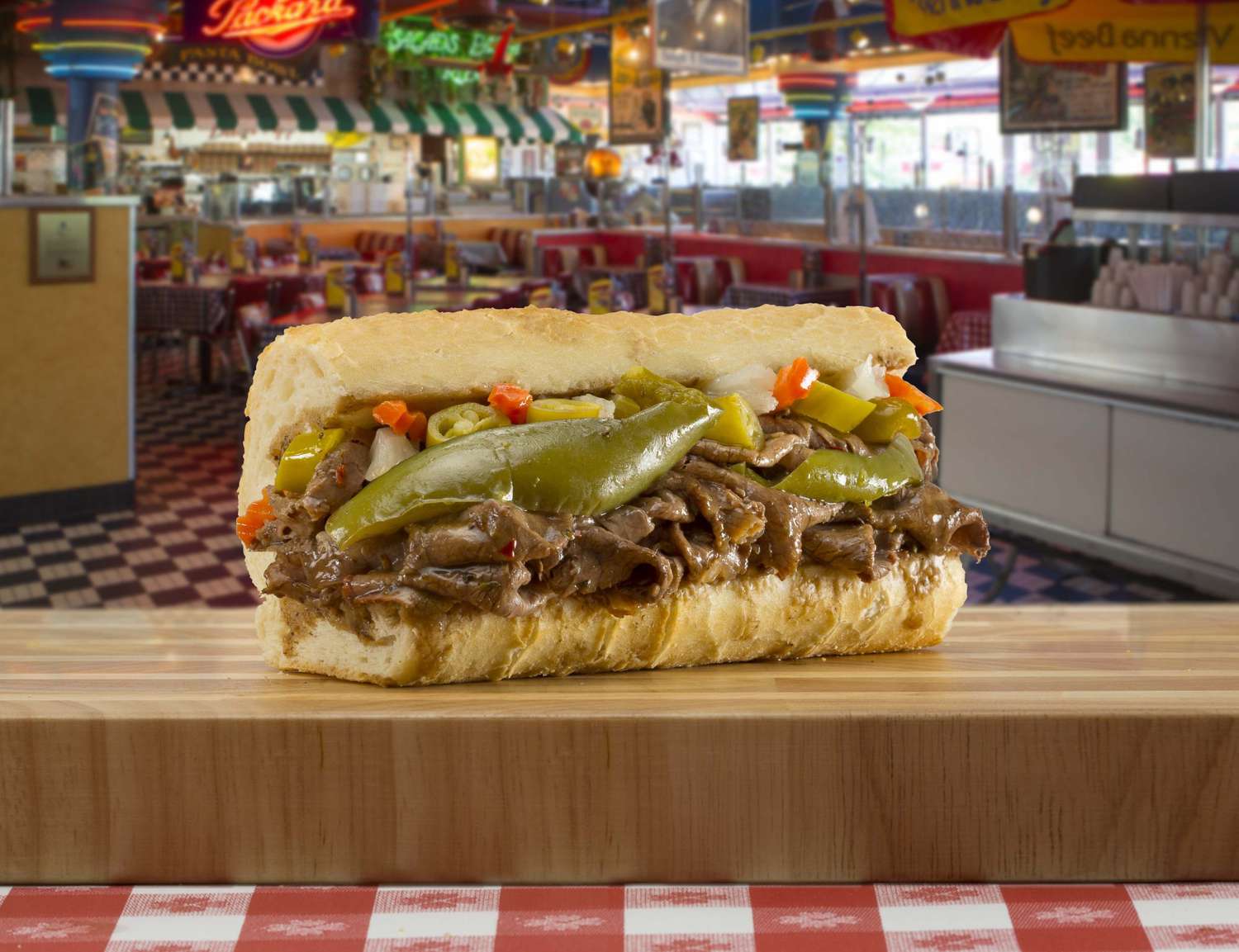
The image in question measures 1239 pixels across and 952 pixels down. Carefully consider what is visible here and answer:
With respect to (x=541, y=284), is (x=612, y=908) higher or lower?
lower

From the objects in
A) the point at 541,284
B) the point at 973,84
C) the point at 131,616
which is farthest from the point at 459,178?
the point at 131,616

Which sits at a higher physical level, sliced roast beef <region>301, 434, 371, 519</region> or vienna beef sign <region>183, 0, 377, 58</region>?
vienna beef sign <region>183, 0, 377, 58</region>

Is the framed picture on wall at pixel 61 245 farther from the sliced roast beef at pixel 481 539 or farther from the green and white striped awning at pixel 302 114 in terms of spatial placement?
the green and white striped awning at pixel 302 114

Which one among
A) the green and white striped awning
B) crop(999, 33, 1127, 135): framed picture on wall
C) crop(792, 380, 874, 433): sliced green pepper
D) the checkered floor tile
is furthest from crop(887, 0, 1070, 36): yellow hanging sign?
the green and white striped awning

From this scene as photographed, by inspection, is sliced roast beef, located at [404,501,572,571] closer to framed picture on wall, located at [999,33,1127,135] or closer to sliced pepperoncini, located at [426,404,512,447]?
sliced pepperoncini, located at [426,404,512,447]

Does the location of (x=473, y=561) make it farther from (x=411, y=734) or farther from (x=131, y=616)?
(x=131, y=616)

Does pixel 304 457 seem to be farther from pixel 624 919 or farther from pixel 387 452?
pixel 624 919

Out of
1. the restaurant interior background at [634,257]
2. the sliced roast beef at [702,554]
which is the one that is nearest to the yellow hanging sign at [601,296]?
the restaurant interior background at [634,257]
